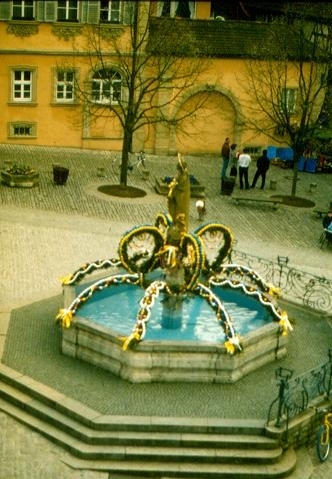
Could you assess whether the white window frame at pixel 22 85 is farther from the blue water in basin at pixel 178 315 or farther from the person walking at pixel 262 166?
the blue water in basin at pixel 178 315

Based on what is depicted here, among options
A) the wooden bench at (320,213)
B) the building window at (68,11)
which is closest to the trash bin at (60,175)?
the building window at (68,11)

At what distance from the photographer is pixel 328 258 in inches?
934

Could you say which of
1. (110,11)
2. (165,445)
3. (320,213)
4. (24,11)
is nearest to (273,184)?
(320,213)

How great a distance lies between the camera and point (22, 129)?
114ft

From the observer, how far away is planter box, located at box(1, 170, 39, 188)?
28.2 metres

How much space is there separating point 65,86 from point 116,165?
4449mm

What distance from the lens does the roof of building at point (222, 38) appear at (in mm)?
32312

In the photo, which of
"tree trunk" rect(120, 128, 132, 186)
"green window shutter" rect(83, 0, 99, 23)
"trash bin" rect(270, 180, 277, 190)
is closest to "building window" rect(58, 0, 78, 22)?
"green window shutter" rect(83, 0, 99, 23)

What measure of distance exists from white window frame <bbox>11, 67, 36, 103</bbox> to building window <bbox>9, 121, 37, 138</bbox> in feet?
3.40

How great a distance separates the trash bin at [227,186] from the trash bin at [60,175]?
602cm

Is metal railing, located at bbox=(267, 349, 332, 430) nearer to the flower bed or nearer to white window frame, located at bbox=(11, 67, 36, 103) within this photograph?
the flower bed

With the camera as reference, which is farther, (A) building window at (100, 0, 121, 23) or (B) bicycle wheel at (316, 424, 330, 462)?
(A) building window at (100, 0, 121, 23)

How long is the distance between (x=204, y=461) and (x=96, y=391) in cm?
248

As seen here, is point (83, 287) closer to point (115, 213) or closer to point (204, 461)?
point (204, 461)
